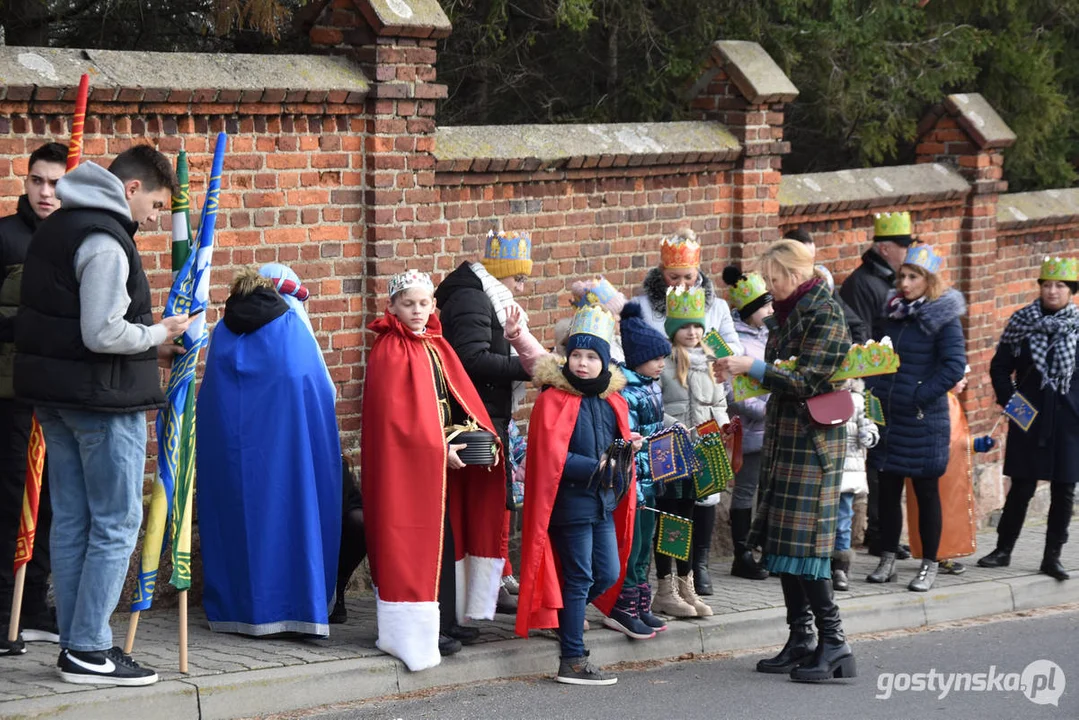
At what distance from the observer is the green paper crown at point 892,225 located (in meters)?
10.5

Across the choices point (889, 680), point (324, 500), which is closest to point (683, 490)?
point (889, 680)

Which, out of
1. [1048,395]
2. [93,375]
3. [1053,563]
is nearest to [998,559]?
[1053,563]

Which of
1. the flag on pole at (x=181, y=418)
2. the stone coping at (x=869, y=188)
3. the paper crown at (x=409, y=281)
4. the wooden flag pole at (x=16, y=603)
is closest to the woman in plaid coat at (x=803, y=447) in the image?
the paper crown at (x=409, y=281)

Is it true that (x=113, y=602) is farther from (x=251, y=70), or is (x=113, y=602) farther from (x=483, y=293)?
(x=251, y=70)

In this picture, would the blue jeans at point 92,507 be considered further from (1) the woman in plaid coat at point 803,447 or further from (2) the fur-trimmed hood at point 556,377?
(1) the woman in plaid coat at point 803,447

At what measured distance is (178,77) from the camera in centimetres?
764

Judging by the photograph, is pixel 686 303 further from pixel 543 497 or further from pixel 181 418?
pixel 181 418

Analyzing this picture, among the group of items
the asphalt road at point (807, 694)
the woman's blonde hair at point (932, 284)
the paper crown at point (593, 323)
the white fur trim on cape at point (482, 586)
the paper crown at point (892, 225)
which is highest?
the paper crown at point (892, 225)

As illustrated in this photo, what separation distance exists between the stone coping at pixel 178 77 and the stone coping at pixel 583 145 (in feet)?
2.36

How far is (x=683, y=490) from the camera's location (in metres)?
8.29

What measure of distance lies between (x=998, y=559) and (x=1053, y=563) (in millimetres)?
347

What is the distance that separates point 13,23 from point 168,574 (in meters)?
3.73

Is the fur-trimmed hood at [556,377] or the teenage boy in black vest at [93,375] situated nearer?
the teenage boy in black vest at [93,375]

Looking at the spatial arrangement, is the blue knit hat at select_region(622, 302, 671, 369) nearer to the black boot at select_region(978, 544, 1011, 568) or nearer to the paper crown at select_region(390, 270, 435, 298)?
the paper crown at select_region(390, 270, 435, 298)
